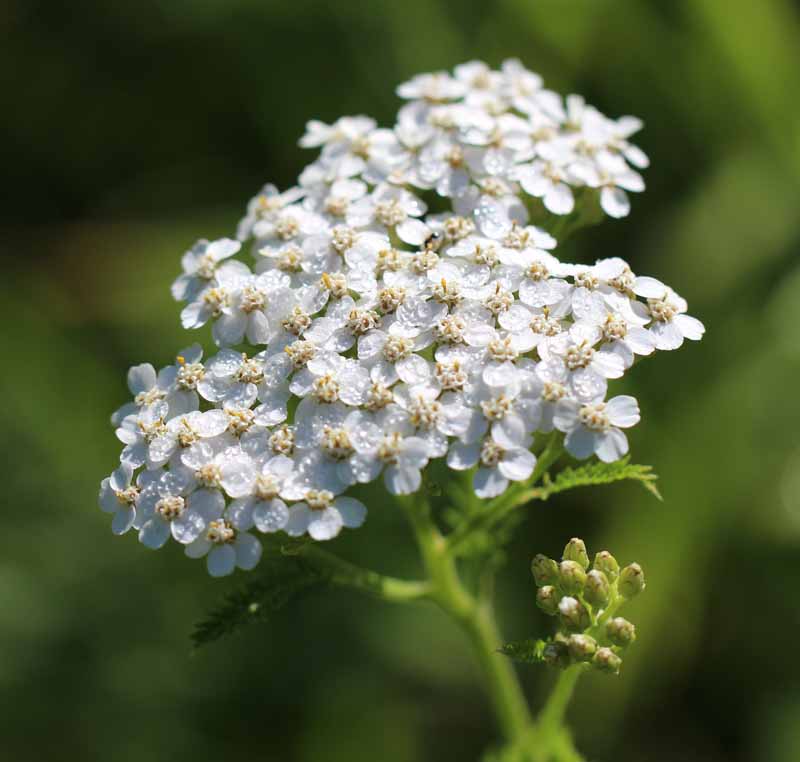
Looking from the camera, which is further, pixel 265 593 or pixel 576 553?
pixel 265 593

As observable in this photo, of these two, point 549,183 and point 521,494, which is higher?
point 549,183

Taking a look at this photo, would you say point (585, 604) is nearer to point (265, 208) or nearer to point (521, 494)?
point (521, 494)

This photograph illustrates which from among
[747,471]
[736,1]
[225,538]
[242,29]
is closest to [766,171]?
[736,1]

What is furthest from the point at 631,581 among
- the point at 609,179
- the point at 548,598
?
the point at 609,179

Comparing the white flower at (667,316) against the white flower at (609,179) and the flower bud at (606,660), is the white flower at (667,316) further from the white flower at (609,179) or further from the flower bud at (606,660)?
the flower bud at (606,660)

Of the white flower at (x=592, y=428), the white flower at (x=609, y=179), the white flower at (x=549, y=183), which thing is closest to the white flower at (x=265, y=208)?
the white flower at (x=549, y=183)

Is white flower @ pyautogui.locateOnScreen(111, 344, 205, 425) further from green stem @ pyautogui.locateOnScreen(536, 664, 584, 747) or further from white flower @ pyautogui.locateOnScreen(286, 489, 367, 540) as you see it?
green stem @ pyautogui.locateOnScreen(536, 664, 584, 747)

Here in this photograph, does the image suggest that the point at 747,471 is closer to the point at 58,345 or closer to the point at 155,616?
the point at 155,616
